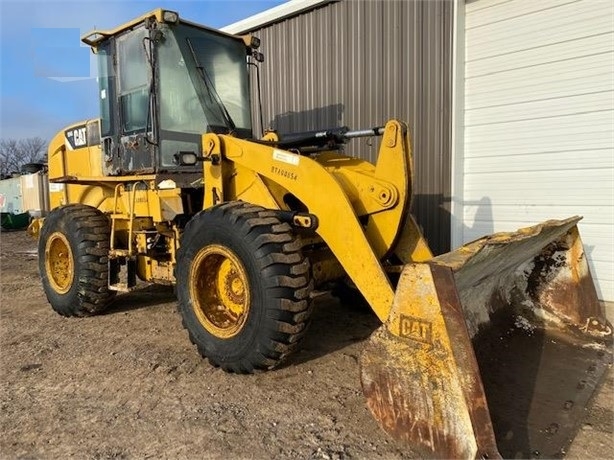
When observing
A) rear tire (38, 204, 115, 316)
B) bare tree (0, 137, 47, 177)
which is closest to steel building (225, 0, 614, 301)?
rear tire (38, 204, 115, 316)

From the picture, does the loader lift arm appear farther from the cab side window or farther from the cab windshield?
the cab side window

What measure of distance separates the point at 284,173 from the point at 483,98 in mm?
4136

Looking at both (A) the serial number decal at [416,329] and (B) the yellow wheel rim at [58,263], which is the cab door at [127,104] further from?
(A) the serial number decal at [416,329]

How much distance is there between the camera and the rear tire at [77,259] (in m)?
5.35

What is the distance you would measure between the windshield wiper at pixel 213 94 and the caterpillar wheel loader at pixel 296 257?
0.02 metres

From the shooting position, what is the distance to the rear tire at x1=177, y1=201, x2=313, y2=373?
3.51m

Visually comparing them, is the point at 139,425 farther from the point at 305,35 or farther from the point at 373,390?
the point at 305,35

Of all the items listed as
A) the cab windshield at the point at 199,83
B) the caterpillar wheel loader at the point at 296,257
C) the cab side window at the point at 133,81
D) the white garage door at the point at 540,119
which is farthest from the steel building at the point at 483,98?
the cab side window at the point at 133,81

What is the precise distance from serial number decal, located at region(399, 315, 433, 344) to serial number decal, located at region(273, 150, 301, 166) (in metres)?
1.73

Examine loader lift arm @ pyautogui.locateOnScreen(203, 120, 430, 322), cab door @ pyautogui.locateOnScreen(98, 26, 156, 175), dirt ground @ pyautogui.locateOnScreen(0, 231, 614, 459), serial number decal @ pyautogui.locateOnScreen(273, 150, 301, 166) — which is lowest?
dirt ground @ pyautogui.locateOnScreen(0, 231, 614, 459)

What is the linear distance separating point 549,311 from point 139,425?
3511mm

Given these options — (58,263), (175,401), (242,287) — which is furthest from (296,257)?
(58,263)

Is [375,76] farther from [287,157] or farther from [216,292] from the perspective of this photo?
[216,292]

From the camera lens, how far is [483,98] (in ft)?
22.8
